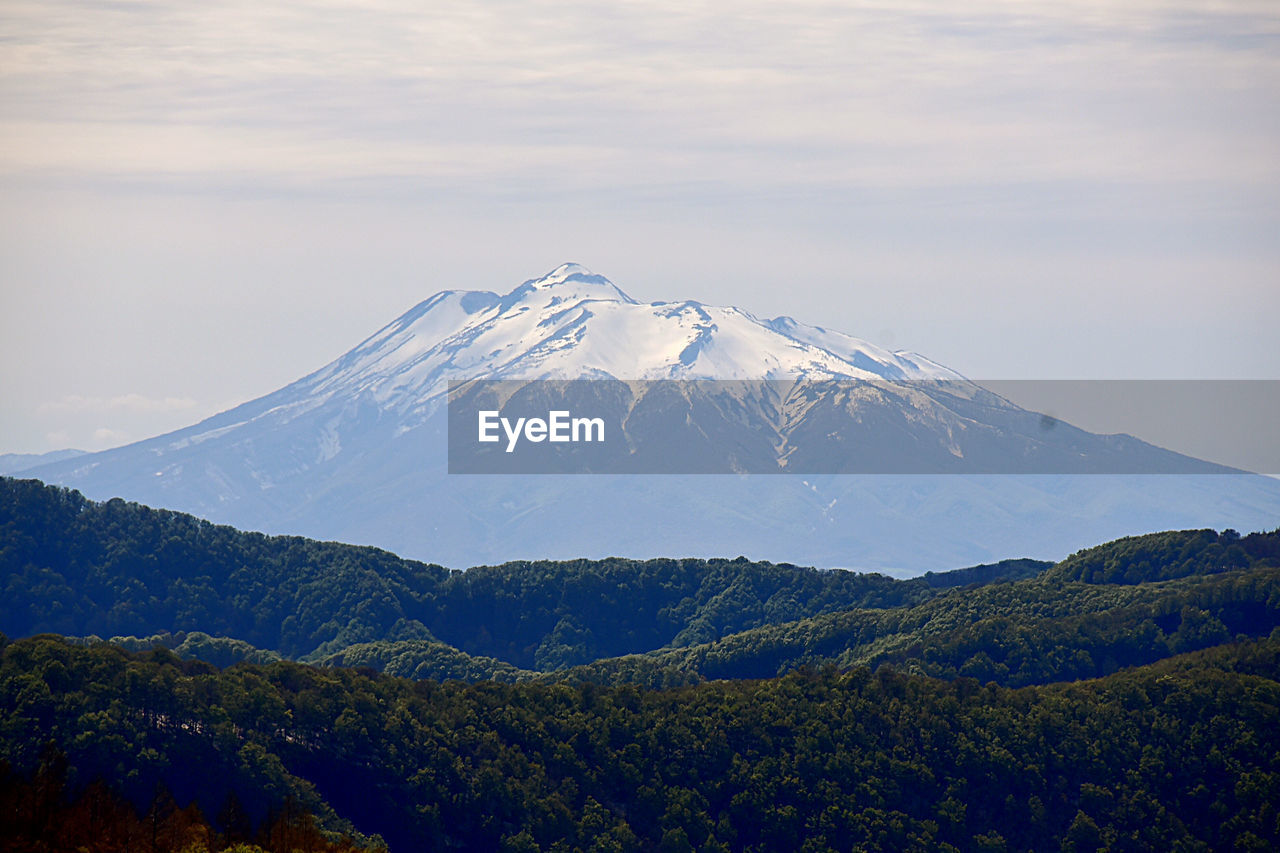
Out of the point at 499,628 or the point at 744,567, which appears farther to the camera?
the point at 744,567

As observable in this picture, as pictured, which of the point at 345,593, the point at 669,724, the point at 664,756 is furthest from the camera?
the point at 345,593

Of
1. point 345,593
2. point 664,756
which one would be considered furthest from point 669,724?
point 345,593

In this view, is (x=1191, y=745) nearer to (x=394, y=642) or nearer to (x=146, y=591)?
(x=394, y=642)

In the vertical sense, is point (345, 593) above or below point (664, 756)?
above

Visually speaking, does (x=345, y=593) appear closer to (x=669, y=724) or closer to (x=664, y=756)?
(x=669, y=724)

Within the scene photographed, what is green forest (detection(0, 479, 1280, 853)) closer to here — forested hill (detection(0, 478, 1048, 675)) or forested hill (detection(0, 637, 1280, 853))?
forested hill (detection(0, 637, 1280, 853))

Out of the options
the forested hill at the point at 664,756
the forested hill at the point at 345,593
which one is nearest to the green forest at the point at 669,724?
the forested hill at the point at 664,756

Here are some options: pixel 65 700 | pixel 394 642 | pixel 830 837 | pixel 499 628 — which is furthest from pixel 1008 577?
pixel 65 700
